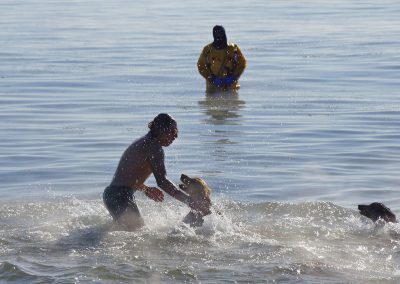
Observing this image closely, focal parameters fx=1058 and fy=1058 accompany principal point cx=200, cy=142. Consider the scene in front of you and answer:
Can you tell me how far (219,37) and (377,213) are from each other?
8.18 metres

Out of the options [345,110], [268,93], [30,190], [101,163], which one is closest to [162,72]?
[268,93]

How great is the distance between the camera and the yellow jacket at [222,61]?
18422mm

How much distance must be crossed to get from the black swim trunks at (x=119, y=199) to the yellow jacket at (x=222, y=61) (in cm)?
835

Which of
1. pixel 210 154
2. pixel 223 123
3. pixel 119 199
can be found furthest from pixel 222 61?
pixel 119 199

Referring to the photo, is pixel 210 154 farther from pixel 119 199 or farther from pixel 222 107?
pixel 119 199

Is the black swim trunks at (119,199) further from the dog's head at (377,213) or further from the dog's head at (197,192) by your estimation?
the dog's head at (377,213)

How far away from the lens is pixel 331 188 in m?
12.6

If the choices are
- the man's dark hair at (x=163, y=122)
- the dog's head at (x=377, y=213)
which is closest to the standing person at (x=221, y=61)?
the dog's head at (x=377, y=213)

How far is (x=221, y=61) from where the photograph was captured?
727 inches

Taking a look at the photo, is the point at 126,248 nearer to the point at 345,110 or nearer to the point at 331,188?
the point at 331,188

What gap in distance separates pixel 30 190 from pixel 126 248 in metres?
3.10

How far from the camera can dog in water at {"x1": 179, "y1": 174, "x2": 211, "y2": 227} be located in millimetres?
10273

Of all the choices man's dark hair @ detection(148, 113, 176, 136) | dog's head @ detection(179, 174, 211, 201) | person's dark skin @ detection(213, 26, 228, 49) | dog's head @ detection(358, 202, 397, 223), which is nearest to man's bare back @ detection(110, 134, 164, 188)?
man's dark hair @ detection(148, 113, 176, 136)

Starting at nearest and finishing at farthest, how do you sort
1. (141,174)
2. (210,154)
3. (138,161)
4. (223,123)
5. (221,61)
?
1. (138,161)
2. (141,174)
3. (210,154)
4. (223,123)
5. (221,61)
